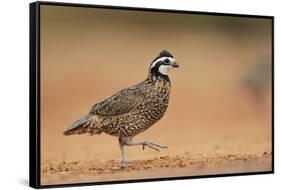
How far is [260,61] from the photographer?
5.75 m

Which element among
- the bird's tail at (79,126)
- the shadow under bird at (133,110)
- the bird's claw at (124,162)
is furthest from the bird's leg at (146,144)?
the bird's tail at (79,126)

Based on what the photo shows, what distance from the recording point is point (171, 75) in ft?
17.6

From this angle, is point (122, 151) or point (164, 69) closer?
point (122, 151)

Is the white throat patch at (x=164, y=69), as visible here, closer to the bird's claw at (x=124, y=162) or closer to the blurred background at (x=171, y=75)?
the blurred background at (x=171, y=75)

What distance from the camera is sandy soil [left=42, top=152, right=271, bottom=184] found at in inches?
197

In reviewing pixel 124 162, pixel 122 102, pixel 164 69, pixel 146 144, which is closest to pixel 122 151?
pixel 124 162

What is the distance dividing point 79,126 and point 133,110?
40 centimetres

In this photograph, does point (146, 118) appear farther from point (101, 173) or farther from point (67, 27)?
point (67, 27)

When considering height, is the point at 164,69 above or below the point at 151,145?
above

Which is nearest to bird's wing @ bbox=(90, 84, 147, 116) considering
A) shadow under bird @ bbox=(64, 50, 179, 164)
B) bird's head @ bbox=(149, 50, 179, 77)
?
shadow under bird @ bbox=(64, 50, 179, 164)

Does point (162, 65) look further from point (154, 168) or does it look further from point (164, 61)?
point (154, 168)

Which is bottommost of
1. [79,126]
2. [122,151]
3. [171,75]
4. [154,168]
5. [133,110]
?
[154,168]

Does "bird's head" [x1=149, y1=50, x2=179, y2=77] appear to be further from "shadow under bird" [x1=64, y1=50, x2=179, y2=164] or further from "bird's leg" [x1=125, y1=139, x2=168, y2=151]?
"bird's leg" [x1=125, y1=139, x2=168, y2=151]

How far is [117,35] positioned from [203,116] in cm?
88
